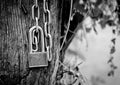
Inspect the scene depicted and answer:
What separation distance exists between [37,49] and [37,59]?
53mm

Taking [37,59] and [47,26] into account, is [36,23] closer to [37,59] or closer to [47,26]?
[47,26]

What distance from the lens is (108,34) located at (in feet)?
15.0

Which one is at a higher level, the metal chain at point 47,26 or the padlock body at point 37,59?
the metal chain at point 47,26

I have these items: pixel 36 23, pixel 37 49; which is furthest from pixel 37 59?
pixel 36 23

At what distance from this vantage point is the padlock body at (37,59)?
134 centimetres

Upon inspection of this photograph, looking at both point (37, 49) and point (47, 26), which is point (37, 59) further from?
point (47, 26)

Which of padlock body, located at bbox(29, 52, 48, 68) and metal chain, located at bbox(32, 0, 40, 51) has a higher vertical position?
metal chain, located at bbox(32, 0, 40, 51)

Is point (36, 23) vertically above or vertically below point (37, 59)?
above

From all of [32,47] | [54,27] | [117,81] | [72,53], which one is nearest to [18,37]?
[32,47]

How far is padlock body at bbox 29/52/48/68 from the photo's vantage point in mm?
1341

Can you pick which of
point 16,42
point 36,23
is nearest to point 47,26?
point 36,23

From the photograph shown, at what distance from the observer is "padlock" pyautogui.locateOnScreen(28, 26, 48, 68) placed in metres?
1.34

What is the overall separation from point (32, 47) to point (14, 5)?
225 millimetres

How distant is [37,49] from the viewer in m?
1.36
